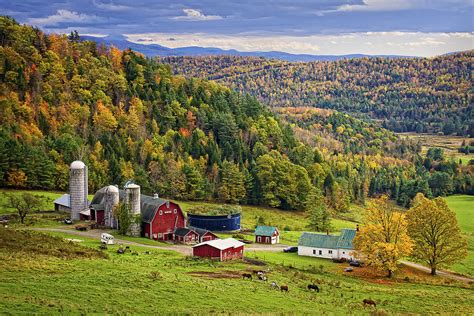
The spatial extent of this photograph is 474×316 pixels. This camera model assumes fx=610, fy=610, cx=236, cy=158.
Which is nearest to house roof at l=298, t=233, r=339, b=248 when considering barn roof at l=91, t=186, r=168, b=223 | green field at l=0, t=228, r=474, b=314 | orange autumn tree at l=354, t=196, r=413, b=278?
orange autumn tree at l=354, t=196, r=413, b=278

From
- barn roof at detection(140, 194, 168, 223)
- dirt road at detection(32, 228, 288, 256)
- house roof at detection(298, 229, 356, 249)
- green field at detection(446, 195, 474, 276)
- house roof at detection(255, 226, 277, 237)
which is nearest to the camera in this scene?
dirt road at detection(32, 228, 288, 256)

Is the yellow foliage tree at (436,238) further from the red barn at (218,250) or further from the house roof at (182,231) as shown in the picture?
the house roof at (182,231)

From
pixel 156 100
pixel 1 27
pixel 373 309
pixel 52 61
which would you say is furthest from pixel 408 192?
pixel 373 309

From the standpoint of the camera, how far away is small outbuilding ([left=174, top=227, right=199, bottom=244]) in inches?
3169

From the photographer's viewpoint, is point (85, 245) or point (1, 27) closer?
point (85, 245)

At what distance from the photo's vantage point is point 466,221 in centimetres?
12825

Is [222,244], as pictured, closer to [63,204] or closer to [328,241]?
[328,241]

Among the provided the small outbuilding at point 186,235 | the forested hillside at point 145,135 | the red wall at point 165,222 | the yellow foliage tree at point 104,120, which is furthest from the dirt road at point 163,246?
the yellow foliage tree at point 104,120

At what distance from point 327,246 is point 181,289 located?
3507 centimetres

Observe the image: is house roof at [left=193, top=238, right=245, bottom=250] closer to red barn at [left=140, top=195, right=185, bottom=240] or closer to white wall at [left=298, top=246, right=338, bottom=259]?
white wall at [left=298, top=246, right=338, bottom=259]

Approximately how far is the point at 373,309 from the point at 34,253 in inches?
1160

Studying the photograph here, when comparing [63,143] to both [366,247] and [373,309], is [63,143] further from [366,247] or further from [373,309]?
[373,309]

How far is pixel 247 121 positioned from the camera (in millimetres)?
165250

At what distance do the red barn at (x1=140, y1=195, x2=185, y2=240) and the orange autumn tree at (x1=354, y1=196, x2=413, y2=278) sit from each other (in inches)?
994
